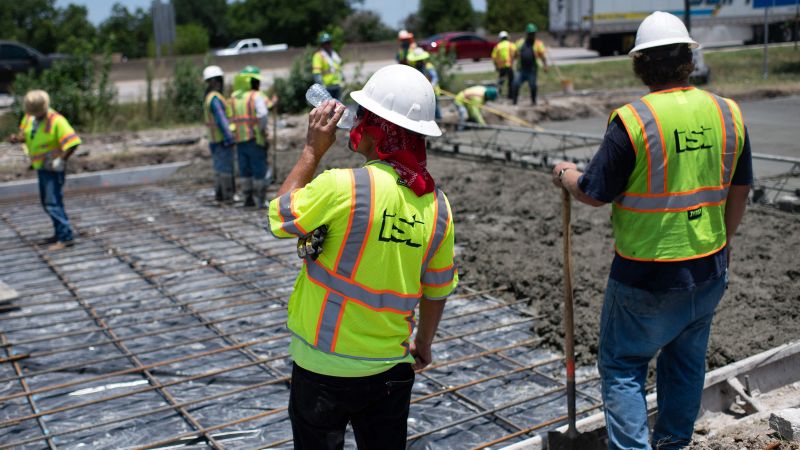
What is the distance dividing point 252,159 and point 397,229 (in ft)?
22.0

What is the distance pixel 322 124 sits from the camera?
252 cm

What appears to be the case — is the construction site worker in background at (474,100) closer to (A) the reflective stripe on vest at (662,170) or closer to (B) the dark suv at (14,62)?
(A) the reflective stripe on vest at (662,170)

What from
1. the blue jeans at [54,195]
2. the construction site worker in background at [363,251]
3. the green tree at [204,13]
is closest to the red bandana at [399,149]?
the construction site worker in background at [363,251]

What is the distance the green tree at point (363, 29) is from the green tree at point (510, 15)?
6895mm

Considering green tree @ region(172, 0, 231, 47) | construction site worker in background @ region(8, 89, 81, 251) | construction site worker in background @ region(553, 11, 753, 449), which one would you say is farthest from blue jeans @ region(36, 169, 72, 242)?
green tree @ region(172, 0, 231, 47)

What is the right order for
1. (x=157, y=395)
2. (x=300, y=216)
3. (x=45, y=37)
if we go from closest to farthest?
(x=300, y=216) → (x=157, y=395) → (x=45, y=37)

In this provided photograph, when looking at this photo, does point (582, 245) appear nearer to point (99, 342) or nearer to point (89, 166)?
point (99, 342)

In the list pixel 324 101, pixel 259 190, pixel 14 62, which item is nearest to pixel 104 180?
pixel 259 190

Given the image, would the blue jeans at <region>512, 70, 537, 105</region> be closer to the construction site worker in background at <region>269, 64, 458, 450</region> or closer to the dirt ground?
the dirt ground

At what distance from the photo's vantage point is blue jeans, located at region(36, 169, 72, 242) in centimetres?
755

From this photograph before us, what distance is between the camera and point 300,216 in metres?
2.39

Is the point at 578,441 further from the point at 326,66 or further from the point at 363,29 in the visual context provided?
the point at 363,29

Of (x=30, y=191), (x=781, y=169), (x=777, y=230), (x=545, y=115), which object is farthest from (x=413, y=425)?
(x=545, y=115)

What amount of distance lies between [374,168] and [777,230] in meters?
5.51
